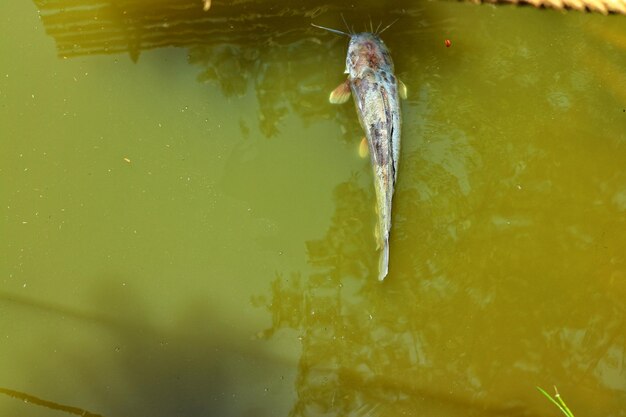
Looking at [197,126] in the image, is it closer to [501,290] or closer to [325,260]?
[325,260]

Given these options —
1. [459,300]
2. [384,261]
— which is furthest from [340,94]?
[459,300]

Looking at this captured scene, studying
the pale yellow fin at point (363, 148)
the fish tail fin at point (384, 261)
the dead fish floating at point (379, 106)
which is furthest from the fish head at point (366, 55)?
the fish tail fin at point (384, 261)

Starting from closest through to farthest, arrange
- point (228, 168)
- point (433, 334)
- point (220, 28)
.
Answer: point (433, 334), point (228, 168), point (220, 28)

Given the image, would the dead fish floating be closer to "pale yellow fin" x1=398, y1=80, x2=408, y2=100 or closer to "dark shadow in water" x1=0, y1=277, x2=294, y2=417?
"pale yellow fin" x1=398, y1=80, x2=408, y2=100

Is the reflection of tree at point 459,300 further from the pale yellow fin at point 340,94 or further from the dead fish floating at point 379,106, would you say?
the pale yellow fin at point 340,94

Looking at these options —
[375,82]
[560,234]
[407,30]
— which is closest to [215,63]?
[375,82]

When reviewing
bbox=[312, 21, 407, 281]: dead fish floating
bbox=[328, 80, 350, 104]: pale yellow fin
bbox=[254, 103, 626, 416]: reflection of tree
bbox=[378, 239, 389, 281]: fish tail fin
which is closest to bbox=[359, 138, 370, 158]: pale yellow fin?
bbox=[312, 21, 407, 281]: dead fish floating

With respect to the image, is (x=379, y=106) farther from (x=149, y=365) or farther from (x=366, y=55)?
(x=149, y=365)
